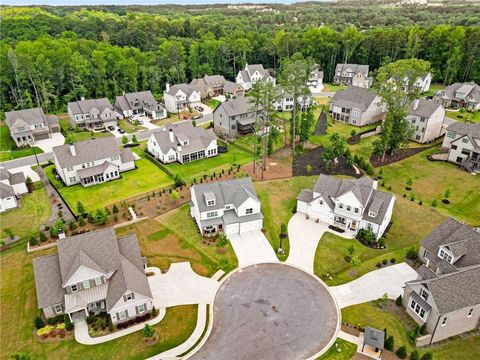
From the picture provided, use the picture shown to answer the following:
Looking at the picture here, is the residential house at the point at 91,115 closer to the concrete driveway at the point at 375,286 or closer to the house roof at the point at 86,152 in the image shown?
the house roof at the point at 86,152

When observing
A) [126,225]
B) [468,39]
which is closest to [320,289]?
[126,225]

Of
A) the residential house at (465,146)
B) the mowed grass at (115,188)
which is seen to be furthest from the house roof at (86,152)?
the residential house at (465,146)

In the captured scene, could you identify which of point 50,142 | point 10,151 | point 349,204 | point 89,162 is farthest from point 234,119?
point 10,151

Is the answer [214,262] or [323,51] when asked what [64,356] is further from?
[323,51]

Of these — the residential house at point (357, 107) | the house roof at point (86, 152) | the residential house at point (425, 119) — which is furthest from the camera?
the residential house at point (357, 107)

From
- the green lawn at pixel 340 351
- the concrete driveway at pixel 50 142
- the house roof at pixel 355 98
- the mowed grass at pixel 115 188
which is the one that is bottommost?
the green lawn at pixel 340 351

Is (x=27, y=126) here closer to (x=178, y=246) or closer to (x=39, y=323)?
(x=178, y=246)

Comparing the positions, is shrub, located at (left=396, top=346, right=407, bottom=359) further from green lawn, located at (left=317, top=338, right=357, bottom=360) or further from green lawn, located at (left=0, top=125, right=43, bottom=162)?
green lawn, located at (left=0, top=125, right=43, bottom=162)
